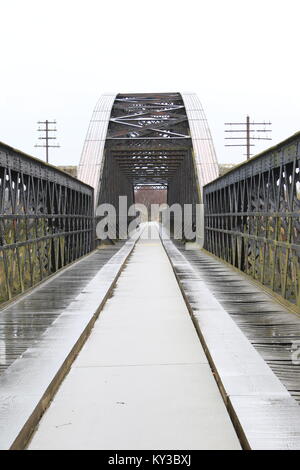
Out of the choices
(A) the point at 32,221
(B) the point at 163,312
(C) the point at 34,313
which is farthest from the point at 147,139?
(C) the point at 34,313

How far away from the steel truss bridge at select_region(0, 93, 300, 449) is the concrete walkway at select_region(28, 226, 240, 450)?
0.02 meters

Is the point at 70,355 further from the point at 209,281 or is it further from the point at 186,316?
the point at 209,281

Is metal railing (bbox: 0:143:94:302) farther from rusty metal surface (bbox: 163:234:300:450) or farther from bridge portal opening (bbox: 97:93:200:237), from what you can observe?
bridge portal opening (bbox: 97:93:200:237)

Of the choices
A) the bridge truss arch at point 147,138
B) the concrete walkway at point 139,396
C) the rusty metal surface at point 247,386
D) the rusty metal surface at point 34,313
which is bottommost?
the concrete walkway at point 139,396

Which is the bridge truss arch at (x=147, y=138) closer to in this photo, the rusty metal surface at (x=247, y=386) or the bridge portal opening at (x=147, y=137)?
the bridge portal opening at (x=147, y=137)

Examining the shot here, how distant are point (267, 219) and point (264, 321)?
2.81 m

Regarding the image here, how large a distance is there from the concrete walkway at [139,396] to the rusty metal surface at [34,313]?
605 mm

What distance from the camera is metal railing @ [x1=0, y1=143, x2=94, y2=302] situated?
8469 mm

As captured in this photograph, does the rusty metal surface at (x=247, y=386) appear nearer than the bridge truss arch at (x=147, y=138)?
Yes

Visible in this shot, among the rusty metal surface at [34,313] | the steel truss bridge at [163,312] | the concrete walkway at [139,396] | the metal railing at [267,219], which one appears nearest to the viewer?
the concrete walkway at [139,396]

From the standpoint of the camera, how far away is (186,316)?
8.73 metres

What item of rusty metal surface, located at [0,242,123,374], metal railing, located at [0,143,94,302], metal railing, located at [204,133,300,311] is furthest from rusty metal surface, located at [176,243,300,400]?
metal railing, located at [0,143,94,302]

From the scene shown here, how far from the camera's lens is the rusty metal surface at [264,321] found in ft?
16.1

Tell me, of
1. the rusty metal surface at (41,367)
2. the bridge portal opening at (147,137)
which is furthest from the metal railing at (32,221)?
the bridge portal opening at (147,137)
